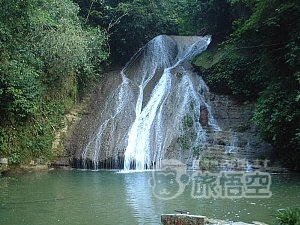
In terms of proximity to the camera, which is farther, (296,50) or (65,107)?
(65,107)

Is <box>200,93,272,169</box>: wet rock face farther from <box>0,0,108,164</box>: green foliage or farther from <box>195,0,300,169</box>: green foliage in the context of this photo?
<box>0,0,108,164</box>: green foliage

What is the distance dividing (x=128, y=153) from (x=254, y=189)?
7285mm

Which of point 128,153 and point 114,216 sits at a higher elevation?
point 128,153

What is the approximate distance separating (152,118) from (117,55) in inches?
287

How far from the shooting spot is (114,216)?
905 centimetres

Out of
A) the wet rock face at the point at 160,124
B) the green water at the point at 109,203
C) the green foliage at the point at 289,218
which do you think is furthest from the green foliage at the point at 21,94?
the green foliage at the point at 289,218

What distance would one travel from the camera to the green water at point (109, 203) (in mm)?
8844

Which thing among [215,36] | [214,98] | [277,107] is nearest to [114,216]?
[277,107]

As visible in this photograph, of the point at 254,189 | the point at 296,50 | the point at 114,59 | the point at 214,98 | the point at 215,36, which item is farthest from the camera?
the point at 114,59

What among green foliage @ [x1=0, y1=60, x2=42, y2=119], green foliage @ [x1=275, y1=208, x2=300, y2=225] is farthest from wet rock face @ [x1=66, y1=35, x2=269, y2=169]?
green foliage @ [x1=275, y1=208, x2=300, y2=225]

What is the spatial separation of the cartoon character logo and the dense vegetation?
11.5ft

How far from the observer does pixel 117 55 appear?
86.5 ft

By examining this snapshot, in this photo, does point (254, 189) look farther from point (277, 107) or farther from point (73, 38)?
point (73, 38)

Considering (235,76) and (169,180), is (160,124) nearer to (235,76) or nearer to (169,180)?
(235,76)
